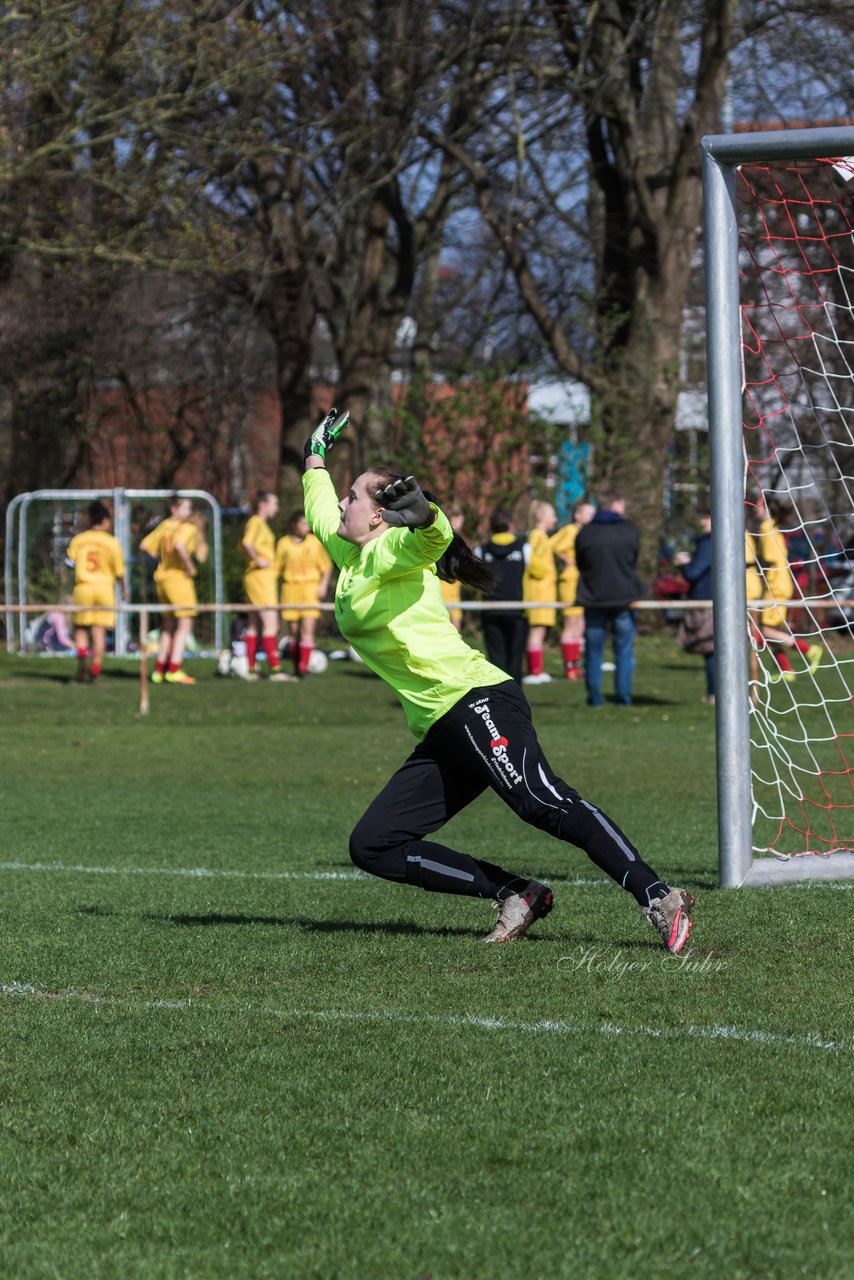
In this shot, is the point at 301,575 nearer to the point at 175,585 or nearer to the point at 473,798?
the point at 175,585

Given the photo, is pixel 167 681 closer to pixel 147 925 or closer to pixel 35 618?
pixel 35 618

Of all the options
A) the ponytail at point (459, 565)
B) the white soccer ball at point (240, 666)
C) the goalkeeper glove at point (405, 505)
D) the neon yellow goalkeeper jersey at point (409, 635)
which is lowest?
the white soccer ball at point (240, 666)

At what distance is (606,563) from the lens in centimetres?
1834

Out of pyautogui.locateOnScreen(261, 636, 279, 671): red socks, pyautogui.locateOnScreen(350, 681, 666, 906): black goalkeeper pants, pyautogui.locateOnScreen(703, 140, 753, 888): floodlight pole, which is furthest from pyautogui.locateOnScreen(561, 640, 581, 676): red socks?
pyautogui.locateOnScreen(350, 681, 666, 906): black goalkeeper pants

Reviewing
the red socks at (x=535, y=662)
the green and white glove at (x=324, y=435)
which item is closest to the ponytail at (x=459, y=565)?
the green and white glove at (x=324, y=435)

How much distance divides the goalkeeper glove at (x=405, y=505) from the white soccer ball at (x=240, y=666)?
53.6 feet

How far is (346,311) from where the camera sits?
29.9 m

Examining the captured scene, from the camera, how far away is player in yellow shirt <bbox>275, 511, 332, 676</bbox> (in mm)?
Answer: 22078

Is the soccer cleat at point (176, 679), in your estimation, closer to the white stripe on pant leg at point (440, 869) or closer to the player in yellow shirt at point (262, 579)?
the player in yellow shirt at point (262, 579)

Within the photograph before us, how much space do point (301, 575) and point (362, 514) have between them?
1599 cm

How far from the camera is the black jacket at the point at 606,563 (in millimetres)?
18312

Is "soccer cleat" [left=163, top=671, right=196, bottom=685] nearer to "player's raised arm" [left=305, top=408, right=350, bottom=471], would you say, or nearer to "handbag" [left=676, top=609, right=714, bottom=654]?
"handbag" [left=676, top=609, right=714, bottom=654]

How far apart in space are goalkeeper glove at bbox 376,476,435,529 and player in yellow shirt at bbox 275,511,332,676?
16.3 metres

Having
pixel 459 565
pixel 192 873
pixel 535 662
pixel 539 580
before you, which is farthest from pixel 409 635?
pixel 535 662
